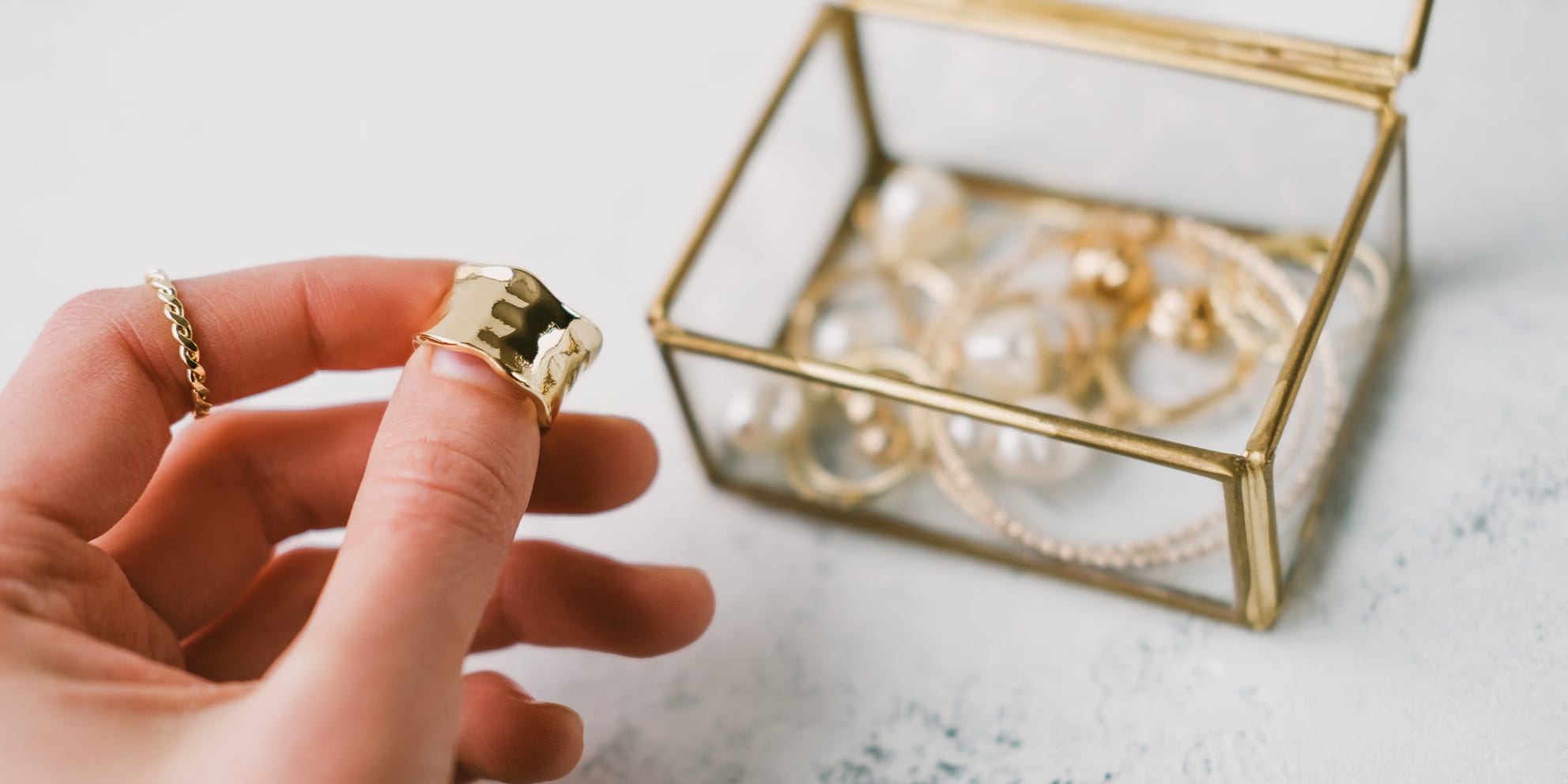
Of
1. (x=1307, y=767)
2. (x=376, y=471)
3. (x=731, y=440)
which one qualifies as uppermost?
(x=376, y=471)

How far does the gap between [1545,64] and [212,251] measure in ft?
3.18

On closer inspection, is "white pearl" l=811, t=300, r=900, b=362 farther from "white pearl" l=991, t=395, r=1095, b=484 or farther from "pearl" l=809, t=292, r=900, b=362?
"white pearl" l=991, t=395, r=1095, b=484

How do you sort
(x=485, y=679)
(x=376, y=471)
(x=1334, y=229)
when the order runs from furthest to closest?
(x=1334, y=229), (x=485, y=679), (x=376, y=471)

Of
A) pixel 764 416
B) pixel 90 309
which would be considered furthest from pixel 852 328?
pixel 90 309

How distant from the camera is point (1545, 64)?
89 centimetres

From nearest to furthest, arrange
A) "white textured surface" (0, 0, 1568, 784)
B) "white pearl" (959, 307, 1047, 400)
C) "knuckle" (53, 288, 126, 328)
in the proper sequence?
"knuckle" (53, 288, 126, 328)
"white textured surface" (0, 0, 1568, 784)
"white pearl" (959, 307, 1047, 400)

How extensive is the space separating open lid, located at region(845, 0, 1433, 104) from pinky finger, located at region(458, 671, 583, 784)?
1.58 ft

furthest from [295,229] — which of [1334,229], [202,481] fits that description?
[1334,229]

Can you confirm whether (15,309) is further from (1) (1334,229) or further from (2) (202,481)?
(1) (1334,229)

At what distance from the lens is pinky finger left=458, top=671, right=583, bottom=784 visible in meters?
0.63

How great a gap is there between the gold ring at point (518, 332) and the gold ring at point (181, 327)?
125 mm

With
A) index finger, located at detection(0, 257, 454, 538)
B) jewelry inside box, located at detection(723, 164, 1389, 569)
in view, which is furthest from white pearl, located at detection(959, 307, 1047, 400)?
index finger, located at detection(0, 257, 454, 538)

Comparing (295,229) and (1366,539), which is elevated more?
(295,229)

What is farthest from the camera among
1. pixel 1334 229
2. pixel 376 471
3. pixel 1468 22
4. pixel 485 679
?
pixel 1468 22
